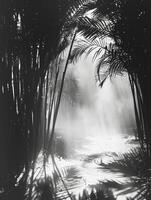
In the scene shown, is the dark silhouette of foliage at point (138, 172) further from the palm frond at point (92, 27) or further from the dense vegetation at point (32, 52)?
the palm frond at point (92, 27)

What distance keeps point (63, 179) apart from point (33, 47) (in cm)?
182

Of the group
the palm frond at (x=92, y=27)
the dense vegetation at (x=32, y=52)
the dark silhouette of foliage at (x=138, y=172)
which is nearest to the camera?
the dark silhouette of foliage at (x=138, y=172)

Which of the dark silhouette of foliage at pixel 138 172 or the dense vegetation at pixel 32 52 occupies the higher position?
the dense vegetation at pixel 32 52

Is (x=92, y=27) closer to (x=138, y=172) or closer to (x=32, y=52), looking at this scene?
(x=32, y=52)

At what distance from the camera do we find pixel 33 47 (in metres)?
3.41

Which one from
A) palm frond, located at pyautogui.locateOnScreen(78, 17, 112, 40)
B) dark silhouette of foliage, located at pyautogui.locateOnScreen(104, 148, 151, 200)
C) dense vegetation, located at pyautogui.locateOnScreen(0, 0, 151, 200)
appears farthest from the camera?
palm frond, located at pyautogui.locateOnScreen(78, 17, 112, 40)

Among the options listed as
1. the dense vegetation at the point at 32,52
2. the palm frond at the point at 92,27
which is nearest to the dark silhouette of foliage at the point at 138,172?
the dense vegetation at the point at 32,52

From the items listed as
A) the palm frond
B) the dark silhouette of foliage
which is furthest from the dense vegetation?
the dark silhouette of foliage

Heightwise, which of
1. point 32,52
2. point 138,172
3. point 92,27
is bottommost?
point 138,172

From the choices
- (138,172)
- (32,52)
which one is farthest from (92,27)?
(138,172)

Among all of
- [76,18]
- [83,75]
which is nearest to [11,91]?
[76,18]

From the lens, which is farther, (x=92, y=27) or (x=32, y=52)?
(x=92, y=27)

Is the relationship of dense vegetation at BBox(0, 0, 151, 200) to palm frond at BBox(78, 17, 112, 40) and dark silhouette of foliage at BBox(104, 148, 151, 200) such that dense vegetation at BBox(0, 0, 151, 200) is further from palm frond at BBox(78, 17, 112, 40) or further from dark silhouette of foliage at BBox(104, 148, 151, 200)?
dark silhouette of foliage at BBox(104, 148, 151, 200)

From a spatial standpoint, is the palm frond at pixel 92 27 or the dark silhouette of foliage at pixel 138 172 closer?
the dark silhouette of foliage at pixel 138 172
